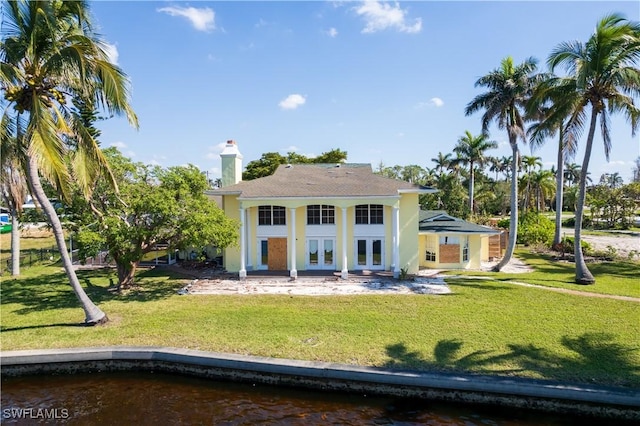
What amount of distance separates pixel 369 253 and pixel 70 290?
1461 centimetres

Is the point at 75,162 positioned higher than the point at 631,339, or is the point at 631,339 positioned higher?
the point at 75,162

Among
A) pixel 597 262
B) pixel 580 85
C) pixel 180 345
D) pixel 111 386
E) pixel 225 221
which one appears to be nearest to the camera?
pixel 111 386

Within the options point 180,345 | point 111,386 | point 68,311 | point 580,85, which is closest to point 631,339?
point 580,85

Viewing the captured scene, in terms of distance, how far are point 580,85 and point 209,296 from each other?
702 inches

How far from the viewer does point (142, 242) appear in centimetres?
1524

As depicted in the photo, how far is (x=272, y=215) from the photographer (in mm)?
20141

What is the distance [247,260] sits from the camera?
66.0 feet

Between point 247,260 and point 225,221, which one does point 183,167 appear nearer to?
point 225,221

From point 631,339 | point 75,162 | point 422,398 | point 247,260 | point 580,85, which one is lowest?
point 422,398

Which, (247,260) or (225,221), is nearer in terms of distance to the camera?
(225,221)

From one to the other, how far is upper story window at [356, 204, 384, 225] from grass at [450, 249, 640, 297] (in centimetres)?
500

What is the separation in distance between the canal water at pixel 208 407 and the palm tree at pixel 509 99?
13.8 m

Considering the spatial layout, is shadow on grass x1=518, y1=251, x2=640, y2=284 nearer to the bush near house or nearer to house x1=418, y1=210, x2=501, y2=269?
house x1=418, y1=210, x2=501, y2=269

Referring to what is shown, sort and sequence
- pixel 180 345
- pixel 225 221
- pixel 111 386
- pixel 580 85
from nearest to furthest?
pixel 111 386, pixel 180 345, pixel 580 85, pixel 225 221
